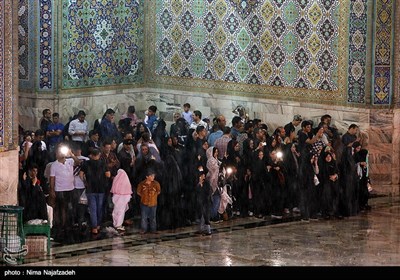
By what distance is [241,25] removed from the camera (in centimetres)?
2498

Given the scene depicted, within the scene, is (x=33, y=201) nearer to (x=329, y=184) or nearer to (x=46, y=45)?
(x=329, y=184)

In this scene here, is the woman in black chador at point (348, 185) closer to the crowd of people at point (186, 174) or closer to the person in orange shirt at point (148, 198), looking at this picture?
the crowd of people at point (186, 174)

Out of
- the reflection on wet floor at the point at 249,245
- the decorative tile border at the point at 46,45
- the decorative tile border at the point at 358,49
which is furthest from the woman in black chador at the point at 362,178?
the decorative tile border at the point at 46,45

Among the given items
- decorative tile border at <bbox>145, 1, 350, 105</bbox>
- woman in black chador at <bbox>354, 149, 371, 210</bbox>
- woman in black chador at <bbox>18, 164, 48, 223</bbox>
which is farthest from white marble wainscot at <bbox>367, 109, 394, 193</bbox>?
woman in black chador at <bbox>18, 164, 48, 223</bbox>

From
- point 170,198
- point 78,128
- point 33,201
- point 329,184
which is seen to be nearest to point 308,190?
point 329,184

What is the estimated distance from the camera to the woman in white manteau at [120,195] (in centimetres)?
1933

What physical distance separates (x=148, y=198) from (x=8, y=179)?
202 centimetres

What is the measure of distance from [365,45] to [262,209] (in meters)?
3.86

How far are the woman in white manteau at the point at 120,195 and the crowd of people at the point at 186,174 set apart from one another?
0.05 feet

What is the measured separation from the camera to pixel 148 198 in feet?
62.9

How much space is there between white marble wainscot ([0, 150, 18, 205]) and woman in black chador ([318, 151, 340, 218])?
4804 mm

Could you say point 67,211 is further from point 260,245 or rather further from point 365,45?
point 365,45

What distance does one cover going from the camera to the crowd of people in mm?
19188

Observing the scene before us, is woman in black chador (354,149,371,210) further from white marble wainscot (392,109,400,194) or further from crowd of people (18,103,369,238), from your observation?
white marble wainscot (392,109,400,194)
